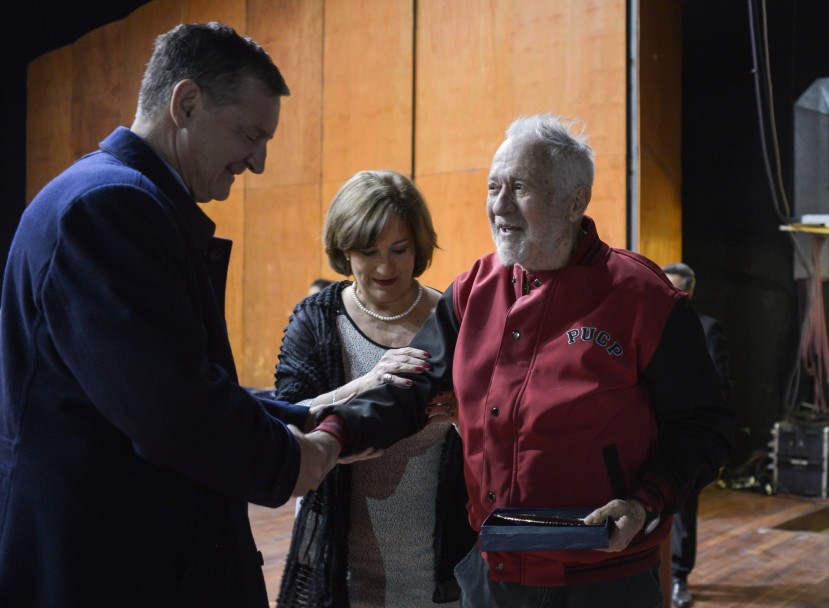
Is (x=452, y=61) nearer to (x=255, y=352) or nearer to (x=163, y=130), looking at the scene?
(x=255, y=352)

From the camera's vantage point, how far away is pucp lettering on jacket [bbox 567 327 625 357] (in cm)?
154

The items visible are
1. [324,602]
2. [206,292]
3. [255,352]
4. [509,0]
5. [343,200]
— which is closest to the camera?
[206,292]

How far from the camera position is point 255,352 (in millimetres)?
7793

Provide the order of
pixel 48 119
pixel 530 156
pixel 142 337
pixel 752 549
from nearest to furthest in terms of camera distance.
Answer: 1. pixel 142 337
2. pixel 530 156
3. pixel 752 549
4. pixel 48 119

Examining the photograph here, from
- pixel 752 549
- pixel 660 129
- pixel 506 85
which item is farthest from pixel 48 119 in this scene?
pixel 752 549

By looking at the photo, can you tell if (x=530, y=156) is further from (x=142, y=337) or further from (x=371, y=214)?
(x=142, y=337)

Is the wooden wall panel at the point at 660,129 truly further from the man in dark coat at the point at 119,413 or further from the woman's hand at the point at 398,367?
the man in dark coat at the point at 119,413

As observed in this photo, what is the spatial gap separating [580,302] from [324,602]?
34.5 inches

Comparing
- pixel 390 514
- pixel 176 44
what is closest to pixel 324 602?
pixel 390 514

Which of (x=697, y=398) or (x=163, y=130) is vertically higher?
(x=163, y=130)

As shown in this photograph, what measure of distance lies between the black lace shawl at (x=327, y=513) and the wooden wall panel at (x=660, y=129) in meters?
3.81

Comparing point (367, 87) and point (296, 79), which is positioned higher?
point (296, 79)

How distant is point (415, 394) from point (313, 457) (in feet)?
1.30

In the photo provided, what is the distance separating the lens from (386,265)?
2082 mm
